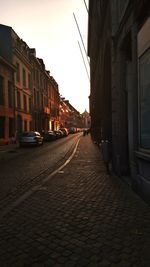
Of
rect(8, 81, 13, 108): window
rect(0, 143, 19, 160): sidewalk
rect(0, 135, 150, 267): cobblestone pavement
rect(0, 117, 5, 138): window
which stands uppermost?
rect(8, 81, 13, 108): window

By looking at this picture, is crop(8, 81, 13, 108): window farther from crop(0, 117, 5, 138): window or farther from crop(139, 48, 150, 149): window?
crop(139, 48, 150, 149): window

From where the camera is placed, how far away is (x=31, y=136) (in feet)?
86.8

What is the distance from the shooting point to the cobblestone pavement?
348 cm

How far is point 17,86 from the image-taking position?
33250mm

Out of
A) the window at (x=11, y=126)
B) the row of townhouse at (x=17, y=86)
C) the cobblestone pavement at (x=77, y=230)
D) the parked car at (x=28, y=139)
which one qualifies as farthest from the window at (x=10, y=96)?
the cobblestone pavement at (x=77, y=230)

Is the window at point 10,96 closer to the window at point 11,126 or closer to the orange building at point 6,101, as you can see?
the orange building at point 6,101

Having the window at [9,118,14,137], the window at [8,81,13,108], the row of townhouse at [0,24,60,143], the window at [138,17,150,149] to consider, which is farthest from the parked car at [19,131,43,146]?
the window at [138,17,150,149]

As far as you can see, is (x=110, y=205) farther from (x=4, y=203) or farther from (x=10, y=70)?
(x=10, y=70)

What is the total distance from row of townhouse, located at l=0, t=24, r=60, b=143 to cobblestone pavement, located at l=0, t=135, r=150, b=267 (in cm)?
2223

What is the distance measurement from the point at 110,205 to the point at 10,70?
89.4 ft

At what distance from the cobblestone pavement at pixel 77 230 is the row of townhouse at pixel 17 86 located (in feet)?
72.9

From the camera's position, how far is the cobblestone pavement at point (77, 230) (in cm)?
348

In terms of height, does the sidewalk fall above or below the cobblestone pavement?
above

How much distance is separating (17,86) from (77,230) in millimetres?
30350
